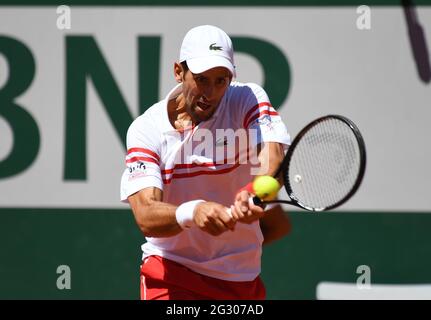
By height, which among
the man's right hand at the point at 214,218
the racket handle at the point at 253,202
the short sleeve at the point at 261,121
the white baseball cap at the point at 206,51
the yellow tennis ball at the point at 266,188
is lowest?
the man's right hand at the point at 214,218

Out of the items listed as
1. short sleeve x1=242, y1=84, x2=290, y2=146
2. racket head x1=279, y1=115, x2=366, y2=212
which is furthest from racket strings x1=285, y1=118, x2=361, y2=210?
short sleeve x1=242, y1=84, x2=290, y2=146

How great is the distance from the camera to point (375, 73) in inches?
209

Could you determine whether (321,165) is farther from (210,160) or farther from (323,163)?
(210,160)

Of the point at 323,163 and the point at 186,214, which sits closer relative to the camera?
the point at 186,214

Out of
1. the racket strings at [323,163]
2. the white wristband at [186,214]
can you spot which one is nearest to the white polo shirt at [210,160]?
the racket strings at [323,163]

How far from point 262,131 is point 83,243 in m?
2.09

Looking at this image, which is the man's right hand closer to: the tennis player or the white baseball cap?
the tennis player

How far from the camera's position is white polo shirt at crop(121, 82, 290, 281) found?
364 centimetres

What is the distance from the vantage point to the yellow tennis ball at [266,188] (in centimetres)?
317

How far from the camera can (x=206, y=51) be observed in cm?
351

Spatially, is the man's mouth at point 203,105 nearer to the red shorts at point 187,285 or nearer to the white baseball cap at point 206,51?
the white baseball cap at point 206,51

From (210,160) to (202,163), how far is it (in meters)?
0.03

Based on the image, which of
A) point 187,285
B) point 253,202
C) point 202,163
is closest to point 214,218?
point 253,202

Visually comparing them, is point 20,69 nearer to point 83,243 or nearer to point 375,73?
point 83,243
